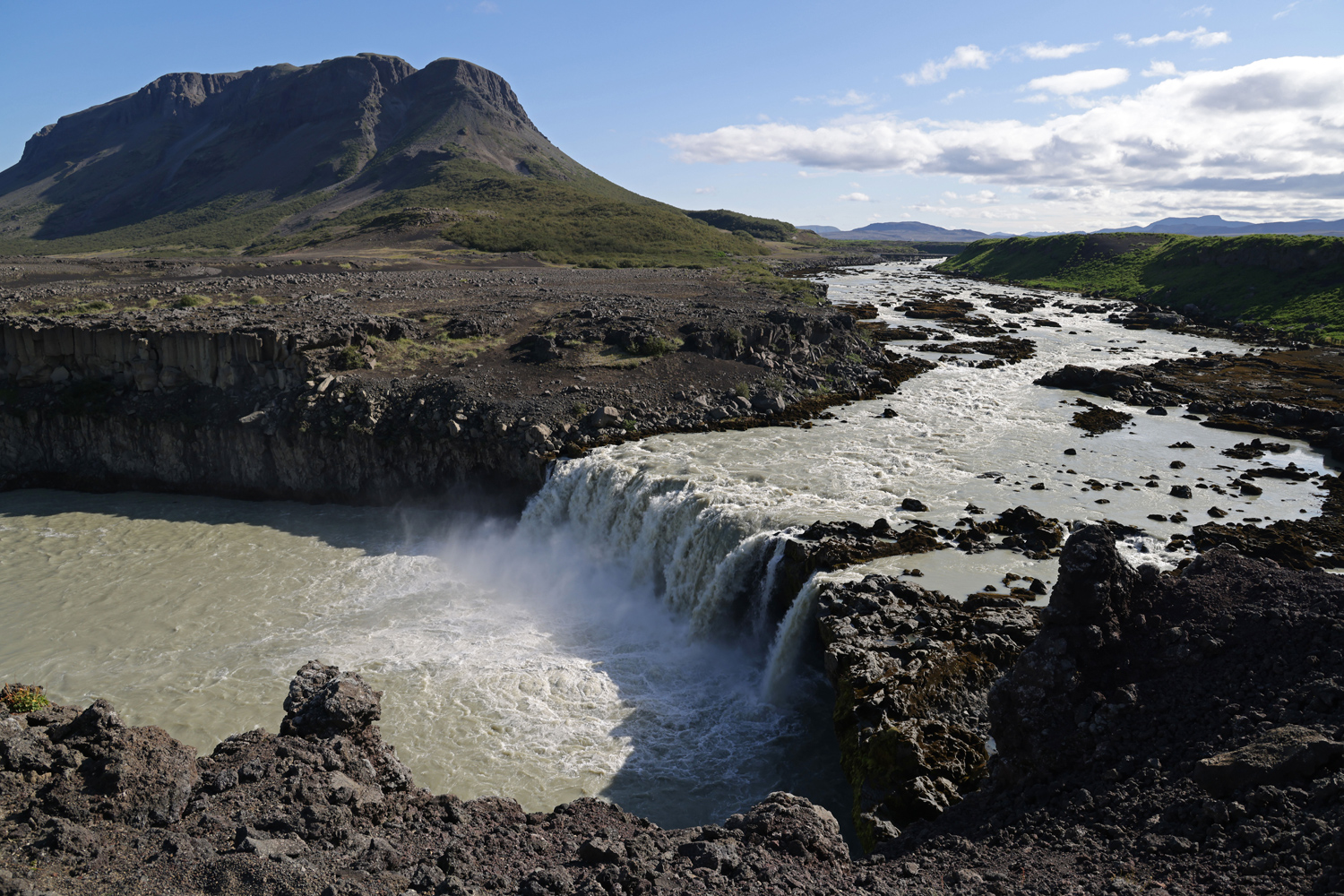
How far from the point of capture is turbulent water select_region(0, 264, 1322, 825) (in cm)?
1708

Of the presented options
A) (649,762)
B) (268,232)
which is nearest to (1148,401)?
(649,762)

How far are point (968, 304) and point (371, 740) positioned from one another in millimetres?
73859

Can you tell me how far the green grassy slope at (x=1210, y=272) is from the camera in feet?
197

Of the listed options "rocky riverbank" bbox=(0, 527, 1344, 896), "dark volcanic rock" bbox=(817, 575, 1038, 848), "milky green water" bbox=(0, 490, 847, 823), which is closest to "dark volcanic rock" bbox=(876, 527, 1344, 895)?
"rocky riverbank" bbox=(0, 527, 1344, 896)

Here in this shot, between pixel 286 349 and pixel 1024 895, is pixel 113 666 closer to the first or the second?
pixel 286 349

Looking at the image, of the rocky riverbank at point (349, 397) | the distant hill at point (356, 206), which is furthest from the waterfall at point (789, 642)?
the distant hill at point (356, 206)

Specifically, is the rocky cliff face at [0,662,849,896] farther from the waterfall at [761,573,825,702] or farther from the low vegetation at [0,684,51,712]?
the waterfall at [761,573,825,702]

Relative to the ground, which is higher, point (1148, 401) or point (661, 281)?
point (661, 281)

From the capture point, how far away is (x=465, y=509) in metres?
30.7

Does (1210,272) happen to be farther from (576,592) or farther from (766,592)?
(576,592)

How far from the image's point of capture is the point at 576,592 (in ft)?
82.8

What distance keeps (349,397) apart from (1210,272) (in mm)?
84958

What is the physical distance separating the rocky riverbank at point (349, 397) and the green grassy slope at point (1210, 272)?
44533mm

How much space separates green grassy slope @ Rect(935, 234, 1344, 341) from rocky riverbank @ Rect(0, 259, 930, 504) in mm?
44533
